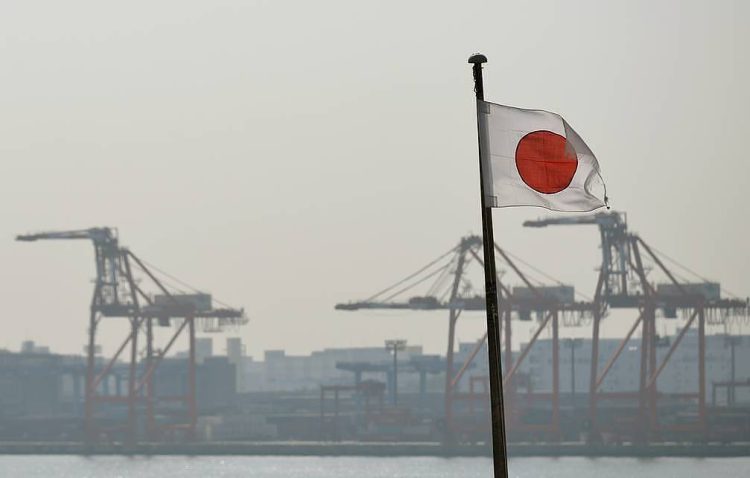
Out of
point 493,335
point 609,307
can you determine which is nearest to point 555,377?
point 609,307

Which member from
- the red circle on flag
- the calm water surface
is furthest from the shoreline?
the red circle on flag

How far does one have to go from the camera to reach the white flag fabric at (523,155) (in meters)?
12.2

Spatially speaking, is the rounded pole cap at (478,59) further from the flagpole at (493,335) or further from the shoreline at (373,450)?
the shoreline at (373,450)

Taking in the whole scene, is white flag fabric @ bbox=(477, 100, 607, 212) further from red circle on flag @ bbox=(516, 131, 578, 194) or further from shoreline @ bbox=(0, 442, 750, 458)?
shoreline @ bbox=(0, 442, 750, 458)

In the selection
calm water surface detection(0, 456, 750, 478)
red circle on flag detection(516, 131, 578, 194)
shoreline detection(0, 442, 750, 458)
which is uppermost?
red circle on flag detection(516, 131, 578, 194)

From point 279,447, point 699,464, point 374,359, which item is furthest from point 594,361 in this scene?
point 374,359

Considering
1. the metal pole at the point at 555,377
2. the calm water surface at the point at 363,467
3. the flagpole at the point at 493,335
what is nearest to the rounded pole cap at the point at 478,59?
the flagpole at the point at 493,335

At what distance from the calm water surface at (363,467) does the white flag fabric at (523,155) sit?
267 ft

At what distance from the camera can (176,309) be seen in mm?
119750

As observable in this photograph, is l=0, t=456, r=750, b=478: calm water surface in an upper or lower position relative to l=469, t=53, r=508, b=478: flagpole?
lower

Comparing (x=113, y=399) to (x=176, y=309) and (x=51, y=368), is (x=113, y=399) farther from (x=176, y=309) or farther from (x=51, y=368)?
(x=51, y=368)

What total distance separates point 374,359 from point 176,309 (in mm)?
74938

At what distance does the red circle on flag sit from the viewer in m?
12.2

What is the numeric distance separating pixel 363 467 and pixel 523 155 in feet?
327
